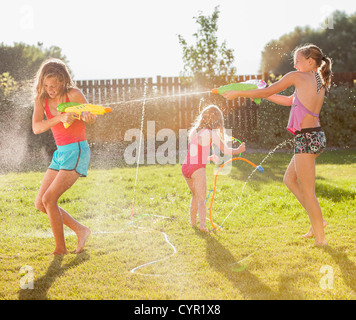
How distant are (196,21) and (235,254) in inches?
365

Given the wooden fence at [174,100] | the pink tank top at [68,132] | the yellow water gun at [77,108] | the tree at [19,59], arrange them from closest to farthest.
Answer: the yellow water gun at [77,108] < the pink tank top at [68,132] < the wooden fence at [174,100] < the tree at [19,59]

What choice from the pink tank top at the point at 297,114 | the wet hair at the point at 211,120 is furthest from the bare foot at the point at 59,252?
the pink tank top at the point at 297,114

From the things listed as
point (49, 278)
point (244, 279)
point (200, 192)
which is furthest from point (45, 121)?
point (244, 279)

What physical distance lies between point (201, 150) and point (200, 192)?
41 cm

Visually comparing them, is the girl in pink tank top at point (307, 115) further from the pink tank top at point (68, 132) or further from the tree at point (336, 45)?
the tree at point (336, 45)

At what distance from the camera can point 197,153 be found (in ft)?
14.1

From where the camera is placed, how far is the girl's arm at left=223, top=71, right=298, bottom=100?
3.44 metres

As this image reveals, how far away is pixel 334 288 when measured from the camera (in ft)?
8.77

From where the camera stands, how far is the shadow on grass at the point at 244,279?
2.60 meters

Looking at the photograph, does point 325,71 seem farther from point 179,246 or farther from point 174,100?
point 174,100

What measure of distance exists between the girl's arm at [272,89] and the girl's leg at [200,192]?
947 millimetres

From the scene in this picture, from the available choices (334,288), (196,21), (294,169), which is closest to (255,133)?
(196,21)
